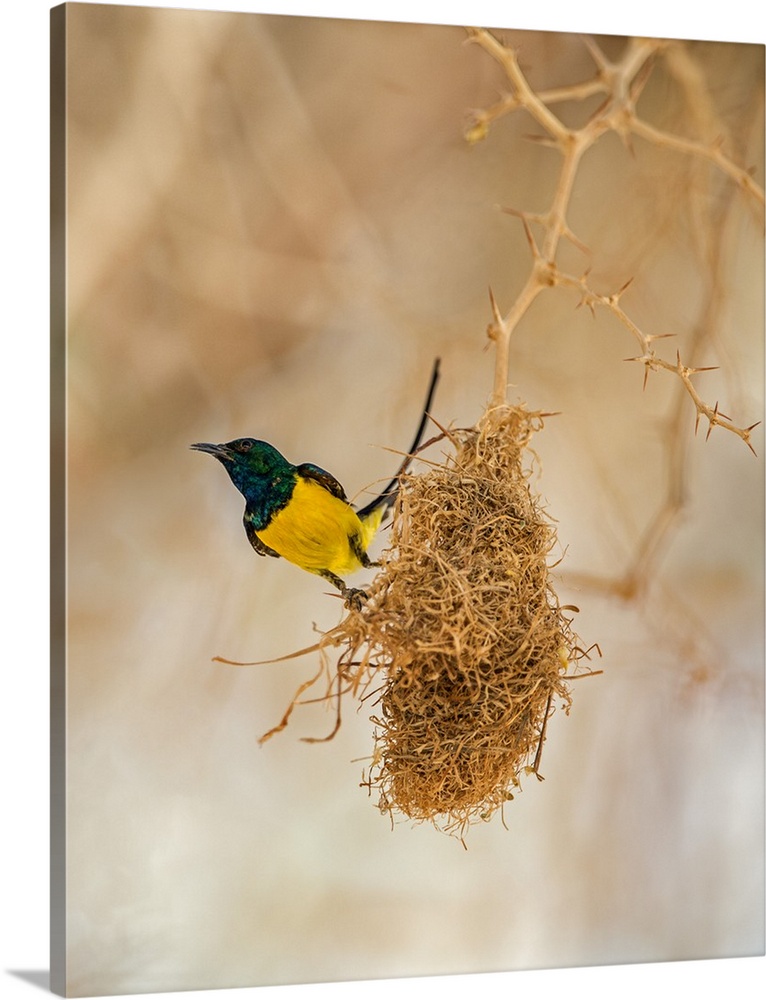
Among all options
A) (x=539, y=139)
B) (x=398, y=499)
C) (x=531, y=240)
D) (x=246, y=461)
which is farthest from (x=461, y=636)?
(x=539, y=139)

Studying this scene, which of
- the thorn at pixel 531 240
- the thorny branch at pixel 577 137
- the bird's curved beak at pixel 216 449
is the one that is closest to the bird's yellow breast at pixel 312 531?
the bird's curved beak at pixel 216 449

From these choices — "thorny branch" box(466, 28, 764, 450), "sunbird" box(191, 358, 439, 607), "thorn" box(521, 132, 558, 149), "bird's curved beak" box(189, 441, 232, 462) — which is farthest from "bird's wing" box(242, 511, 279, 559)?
"thorn" box(521, 132, 558, 149)

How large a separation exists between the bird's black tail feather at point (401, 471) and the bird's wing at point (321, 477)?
6 centimetres

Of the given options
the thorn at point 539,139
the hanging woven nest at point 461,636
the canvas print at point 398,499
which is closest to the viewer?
the hanging woven nest at point 461,636

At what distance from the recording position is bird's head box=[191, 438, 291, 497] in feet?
8.61

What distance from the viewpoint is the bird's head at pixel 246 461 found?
2.62 meters

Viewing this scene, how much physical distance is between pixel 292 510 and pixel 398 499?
0.68 feet

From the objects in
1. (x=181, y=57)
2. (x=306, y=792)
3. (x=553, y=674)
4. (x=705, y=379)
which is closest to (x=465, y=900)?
(x=306, y=792)

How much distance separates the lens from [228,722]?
264 centimetres

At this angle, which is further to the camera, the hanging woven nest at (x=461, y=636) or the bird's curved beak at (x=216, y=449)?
the bird's curved beak at (x=216, y=449)

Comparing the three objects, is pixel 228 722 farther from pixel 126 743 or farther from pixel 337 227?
pixel 337 227

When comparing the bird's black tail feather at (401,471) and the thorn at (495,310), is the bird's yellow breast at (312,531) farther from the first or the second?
the thorn at (495,310)

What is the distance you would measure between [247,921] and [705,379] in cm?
139

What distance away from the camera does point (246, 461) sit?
263 centimetres
